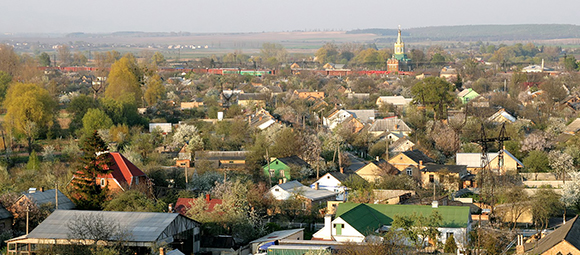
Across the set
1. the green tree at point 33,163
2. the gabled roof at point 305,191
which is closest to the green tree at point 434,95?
the gabled roof at point 305,191

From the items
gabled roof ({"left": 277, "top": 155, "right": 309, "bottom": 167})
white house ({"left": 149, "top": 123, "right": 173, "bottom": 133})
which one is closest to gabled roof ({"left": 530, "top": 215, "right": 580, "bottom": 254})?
gabled roof ({"left": 277, "top": 155, "right": 309, "bottom": 167})

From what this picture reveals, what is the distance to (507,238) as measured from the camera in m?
16.6

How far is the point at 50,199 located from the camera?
18516 mm

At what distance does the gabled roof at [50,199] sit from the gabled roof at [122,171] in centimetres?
173

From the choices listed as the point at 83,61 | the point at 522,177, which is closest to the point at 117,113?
the point at 522,177

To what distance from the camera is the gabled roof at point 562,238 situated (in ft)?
46.2

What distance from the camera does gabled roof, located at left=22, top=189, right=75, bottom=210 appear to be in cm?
1814

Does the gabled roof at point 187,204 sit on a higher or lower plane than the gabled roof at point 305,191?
higher

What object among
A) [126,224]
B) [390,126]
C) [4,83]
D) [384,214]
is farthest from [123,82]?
[126,224]

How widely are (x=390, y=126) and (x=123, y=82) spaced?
13021mm

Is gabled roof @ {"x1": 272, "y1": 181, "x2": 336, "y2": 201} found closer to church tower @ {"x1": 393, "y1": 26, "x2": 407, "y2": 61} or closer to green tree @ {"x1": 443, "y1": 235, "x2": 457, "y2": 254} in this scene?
green tree @ {"x1": 443, "y1": 235, "x2": 457, "y2": 254}

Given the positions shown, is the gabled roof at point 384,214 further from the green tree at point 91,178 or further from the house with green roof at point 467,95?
the house with green roof at point 467,95

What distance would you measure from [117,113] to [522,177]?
16034mm

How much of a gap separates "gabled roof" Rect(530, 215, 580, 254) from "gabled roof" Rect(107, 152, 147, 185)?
1049 centimetres
